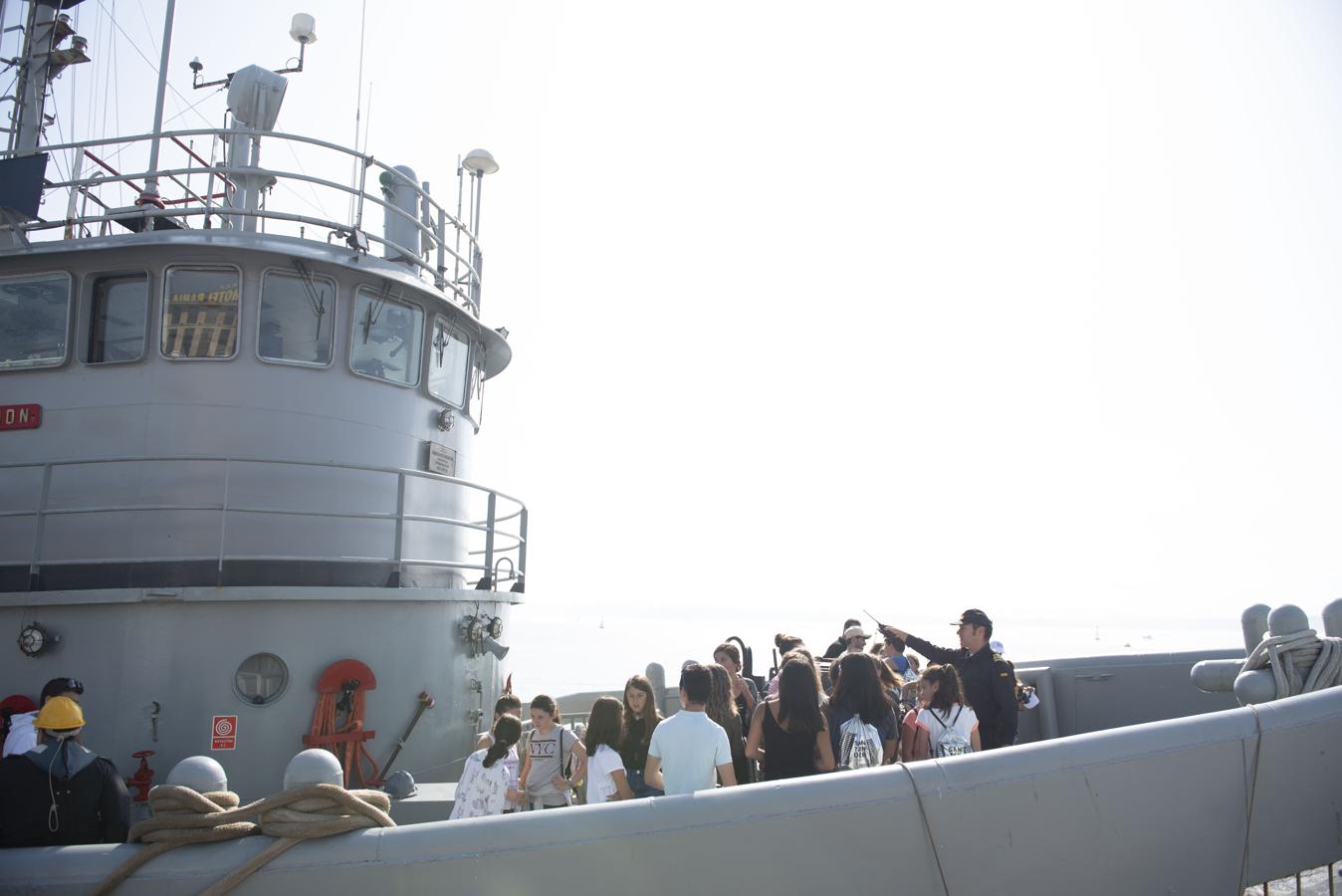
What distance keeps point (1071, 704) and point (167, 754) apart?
8.80m

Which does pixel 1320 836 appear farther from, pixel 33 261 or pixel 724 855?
pixel 33 261

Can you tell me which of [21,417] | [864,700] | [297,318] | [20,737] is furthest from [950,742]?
[21,417]

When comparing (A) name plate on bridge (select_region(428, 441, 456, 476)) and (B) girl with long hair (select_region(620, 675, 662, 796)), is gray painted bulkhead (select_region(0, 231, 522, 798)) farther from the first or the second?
(B) girl with long hair (select_region(620, 675, 662, 796))

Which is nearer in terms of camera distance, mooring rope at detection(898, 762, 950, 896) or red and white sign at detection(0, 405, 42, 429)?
mooring rope at detection(898, 762, 950, 896)

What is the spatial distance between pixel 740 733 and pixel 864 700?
115 cm

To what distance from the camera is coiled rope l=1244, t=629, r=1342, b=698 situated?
620 cm

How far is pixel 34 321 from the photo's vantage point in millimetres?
8539

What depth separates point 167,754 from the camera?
6902 mm

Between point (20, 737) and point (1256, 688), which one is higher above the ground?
point (1256, 688)

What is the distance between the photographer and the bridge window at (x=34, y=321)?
845 centimetres

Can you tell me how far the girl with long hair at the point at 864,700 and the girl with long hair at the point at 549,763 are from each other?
1750 millimetres

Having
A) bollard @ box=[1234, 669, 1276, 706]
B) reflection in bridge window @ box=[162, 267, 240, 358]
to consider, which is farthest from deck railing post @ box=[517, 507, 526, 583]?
bollard @ box=[1234, 669, 1276, 706]

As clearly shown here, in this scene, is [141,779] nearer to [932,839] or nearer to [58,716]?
[58,716]

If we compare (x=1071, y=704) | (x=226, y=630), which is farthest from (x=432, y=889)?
(x=1071, y=704)
